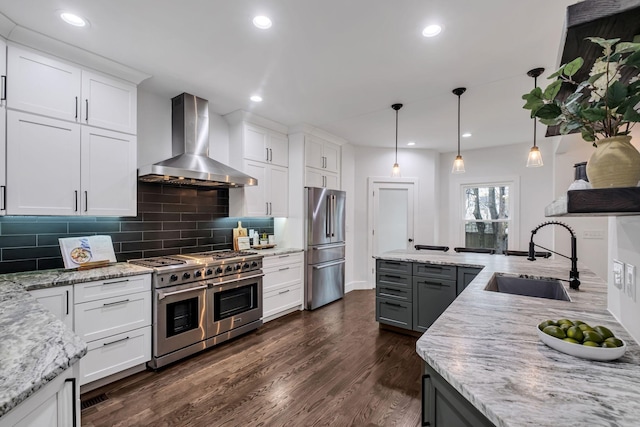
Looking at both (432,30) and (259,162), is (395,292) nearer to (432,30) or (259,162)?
(259,162)

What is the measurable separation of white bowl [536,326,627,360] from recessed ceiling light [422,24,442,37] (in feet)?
6.49

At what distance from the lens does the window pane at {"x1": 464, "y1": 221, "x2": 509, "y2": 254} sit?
5.53 m

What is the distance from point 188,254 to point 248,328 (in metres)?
1.11

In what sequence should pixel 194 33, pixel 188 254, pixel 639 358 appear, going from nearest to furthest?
pixel 639 358 < pixel 194 33 < pixel 188 254

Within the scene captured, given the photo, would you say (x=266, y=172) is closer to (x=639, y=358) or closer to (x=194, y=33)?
(x=194, y=33)

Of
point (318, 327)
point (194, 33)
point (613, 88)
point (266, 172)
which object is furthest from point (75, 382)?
point (266, 172)

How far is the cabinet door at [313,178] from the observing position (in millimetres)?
4371

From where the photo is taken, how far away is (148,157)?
10.3ft

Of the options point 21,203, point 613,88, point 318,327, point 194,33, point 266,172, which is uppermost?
point 194,33

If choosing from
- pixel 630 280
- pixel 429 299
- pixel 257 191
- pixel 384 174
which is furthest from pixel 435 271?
pixel 384 174

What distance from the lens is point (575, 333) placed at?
102cm

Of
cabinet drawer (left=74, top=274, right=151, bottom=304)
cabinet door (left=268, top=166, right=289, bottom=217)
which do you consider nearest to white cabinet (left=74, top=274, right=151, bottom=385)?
cabinet drawer (left=74, top=274, right=151, bottom=304)

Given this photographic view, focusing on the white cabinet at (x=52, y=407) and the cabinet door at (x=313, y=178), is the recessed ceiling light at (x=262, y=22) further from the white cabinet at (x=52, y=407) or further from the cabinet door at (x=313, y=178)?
the cabinet door at (x=313, y=178)

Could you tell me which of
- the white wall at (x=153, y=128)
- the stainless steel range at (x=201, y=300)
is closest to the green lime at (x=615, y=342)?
the stainless steel range at (x=201, y=300)
